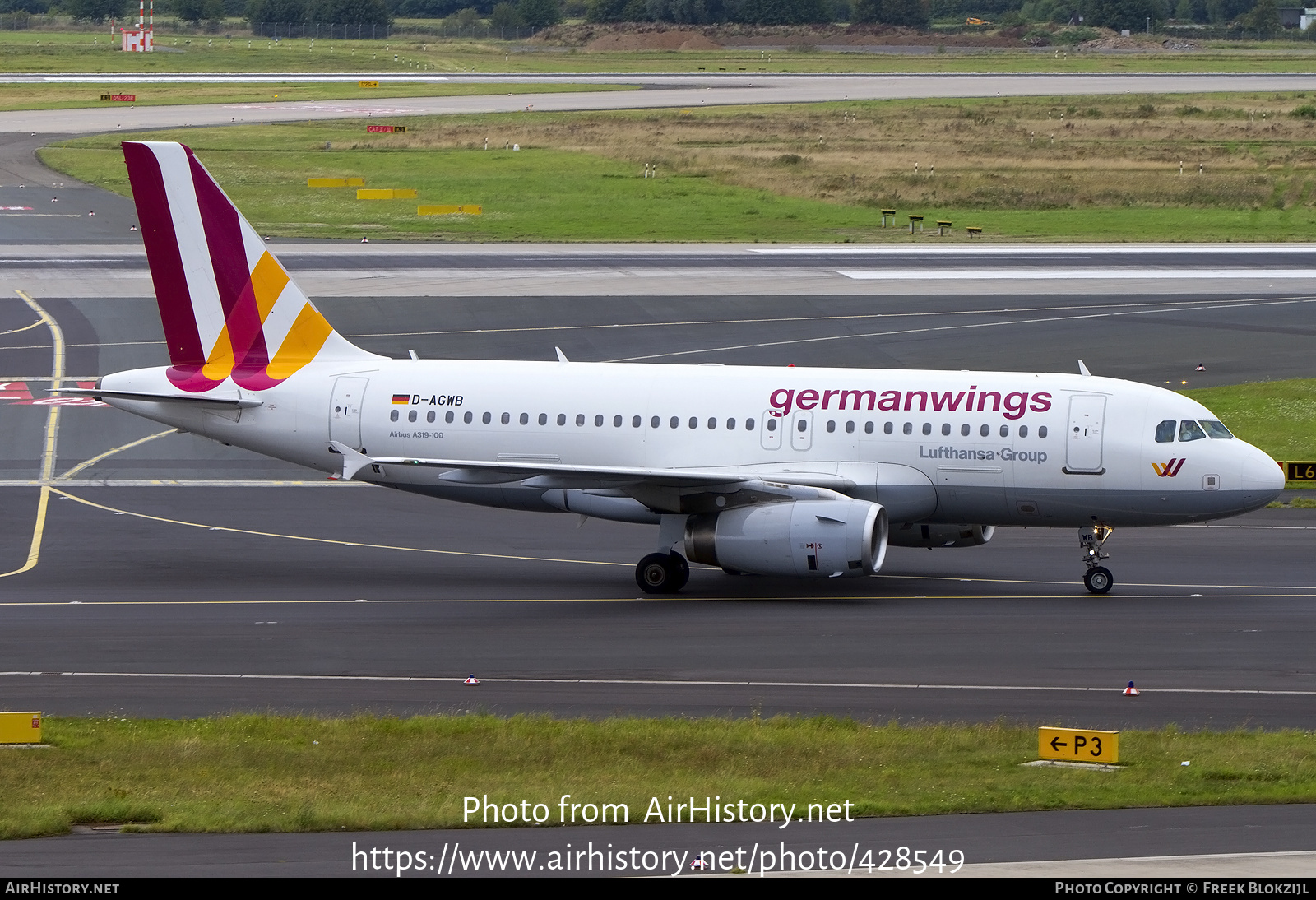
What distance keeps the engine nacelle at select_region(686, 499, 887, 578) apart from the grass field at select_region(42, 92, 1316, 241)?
5698 centimetres

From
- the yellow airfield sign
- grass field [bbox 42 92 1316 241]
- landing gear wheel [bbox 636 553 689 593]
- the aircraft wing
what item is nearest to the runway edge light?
the aircraft wing

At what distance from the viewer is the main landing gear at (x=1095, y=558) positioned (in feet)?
112

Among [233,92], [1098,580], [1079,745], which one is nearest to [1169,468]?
[1098,580]

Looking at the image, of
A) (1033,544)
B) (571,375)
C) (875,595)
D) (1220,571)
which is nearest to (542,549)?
(571,375)

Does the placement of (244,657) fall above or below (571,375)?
below

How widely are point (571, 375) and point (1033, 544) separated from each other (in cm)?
1146

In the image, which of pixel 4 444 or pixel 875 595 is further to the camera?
pixel 4 444

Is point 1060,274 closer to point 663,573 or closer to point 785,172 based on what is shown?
point 785,172

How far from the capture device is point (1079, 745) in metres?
22.0

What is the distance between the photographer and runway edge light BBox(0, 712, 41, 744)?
2333 centimetres

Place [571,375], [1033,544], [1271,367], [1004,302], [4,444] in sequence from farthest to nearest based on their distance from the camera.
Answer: [1004,302], [1271,367], [4,444], [1033,544], [571,375]
